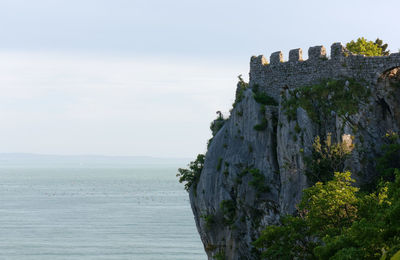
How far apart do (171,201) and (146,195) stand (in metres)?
22.1

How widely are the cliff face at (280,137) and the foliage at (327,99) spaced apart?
0.06 meters

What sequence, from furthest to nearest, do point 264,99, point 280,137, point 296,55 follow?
point 264,99 < point 296,55 < point 280,137

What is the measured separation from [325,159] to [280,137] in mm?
4342

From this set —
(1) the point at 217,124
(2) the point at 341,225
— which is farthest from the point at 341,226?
(1) the point at 217,124

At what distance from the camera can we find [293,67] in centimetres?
4428

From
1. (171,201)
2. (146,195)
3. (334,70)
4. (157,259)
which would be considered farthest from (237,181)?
(146,195)

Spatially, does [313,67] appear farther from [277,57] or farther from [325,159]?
[325,159]

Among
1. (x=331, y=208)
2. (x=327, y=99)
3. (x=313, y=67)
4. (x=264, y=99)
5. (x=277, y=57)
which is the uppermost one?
(x=277, y=57)

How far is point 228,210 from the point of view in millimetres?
45250

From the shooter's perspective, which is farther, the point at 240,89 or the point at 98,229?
the point at 98,229

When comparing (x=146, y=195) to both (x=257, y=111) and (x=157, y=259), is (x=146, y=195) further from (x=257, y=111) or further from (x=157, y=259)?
(x=257, y=111)

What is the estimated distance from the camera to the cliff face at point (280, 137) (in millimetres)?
39312

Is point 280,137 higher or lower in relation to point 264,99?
lower

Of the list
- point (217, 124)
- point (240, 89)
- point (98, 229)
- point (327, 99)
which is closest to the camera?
point (327, 99)
